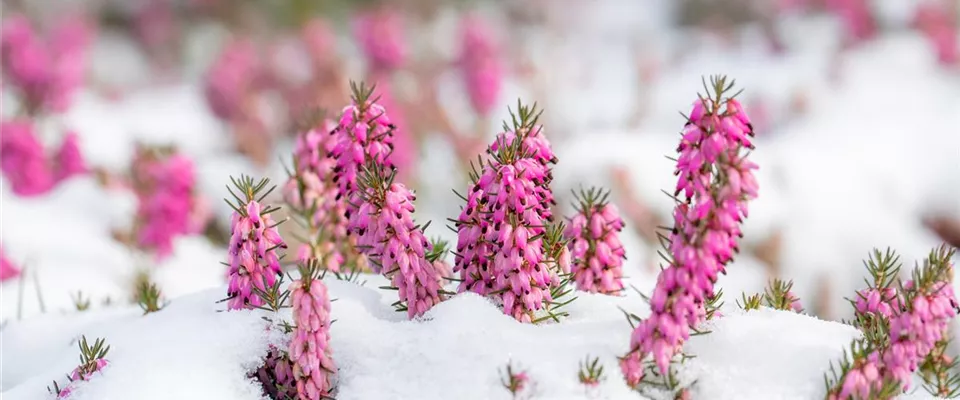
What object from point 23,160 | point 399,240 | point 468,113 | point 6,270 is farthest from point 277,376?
point 468,113

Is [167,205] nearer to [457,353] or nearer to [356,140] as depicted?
[356,140]

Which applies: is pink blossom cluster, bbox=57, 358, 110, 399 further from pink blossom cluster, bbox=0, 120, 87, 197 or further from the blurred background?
pink blossom cluster, bbox=0, 120, 87, 197

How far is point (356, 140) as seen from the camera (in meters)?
2.26

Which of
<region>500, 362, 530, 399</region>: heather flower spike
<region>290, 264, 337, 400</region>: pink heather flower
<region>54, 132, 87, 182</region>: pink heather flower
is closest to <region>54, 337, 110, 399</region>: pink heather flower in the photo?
<region>290, 264, 337, 400</region>: pink heather flower

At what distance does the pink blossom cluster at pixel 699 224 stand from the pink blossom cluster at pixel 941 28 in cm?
783

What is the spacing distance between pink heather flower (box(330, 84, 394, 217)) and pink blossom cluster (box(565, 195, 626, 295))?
21.5 inches

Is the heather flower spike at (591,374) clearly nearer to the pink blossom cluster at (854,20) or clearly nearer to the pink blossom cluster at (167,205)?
the pink blossom cluster at (167,205)

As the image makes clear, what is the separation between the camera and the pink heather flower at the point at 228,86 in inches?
311

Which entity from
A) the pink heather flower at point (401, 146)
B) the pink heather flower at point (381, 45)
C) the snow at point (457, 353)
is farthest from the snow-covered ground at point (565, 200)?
the pink heather flower at point (381, 45)

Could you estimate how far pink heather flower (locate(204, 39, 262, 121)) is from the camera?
7.89m

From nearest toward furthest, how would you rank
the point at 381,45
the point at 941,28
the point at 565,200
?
the point at 565,200 → the point at 381,45 → the point at 941,28

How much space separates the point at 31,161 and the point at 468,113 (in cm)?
466

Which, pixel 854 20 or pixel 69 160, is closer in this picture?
pixel 69 160

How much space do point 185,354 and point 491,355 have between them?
76 centimetres
